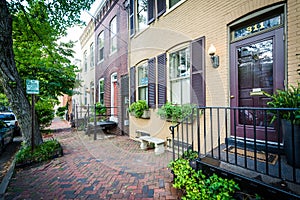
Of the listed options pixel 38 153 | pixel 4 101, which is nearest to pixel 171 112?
pixel 38 153

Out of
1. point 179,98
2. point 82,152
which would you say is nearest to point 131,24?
point 179,98

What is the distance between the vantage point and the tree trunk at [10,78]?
3.87m

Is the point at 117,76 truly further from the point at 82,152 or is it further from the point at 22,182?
the point at 22,182

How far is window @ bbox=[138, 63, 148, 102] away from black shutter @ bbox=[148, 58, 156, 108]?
379 millimetres

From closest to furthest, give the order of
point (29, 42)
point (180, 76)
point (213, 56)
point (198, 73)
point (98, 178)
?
1. point (98, 178)
2. point (213, 56)
3. point (198, 73)
4. point (180, 76)
5. point (29, 42)

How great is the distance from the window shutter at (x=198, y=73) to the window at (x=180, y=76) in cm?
26

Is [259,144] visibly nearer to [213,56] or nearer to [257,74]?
[257,74]

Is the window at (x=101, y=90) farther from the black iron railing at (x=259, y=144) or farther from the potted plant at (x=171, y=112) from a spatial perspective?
the black iron railing at (x=259, y=144)

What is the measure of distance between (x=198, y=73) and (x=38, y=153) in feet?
14.6

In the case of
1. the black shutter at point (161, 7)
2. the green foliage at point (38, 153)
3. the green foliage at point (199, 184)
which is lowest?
the green foliage at point (38, 153)

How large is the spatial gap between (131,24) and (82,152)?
5162 mm

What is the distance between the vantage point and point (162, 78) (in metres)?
4.91

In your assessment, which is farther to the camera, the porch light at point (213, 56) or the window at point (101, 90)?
the window at point (101, 90)

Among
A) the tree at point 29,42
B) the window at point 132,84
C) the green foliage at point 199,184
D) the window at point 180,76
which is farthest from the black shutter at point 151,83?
the tree at point 29,42
